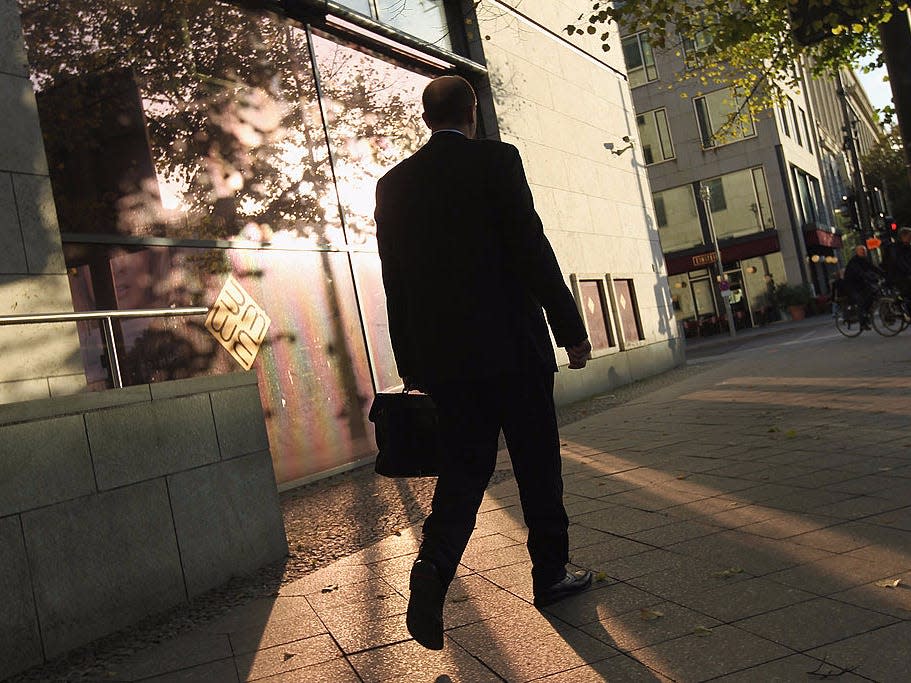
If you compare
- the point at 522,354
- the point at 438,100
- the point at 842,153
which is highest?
the point at 842,153

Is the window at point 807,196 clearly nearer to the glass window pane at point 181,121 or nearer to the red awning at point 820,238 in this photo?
the red awning at point 820,238

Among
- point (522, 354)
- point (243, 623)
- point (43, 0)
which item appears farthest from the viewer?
point (43, 0)

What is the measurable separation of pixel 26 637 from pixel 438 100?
8.90 feet

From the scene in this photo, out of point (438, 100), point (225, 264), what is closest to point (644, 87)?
point (225, 264)

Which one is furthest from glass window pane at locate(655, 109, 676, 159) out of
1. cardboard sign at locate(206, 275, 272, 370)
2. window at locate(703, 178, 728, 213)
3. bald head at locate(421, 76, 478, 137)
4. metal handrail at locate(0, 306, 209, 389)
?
bald head at locate(421, 76, 478, 137)

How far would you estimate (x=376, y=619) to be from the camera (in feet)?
12.2

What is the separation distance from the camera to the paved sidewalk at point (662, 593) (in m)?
2.80

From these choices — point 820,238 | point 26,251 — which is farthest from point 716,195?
point 26,251

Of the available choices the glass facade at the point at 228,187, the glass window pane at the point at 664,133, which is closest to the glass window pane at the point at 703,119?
the glass window pane at the point at 664,133

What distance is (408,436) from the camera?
141 inches

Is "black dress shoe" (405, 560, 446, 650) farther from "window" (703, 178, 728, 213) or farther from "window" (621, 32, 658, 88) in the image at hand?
"window" (621, 32, 658, 88)

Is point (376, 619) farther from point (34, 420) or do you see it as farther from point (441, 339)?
point (34, 420)

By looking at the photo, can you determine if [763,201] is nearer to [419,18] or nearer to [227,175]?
[419,18]

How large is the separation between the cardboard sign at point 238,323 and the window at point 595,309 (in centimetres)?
695
